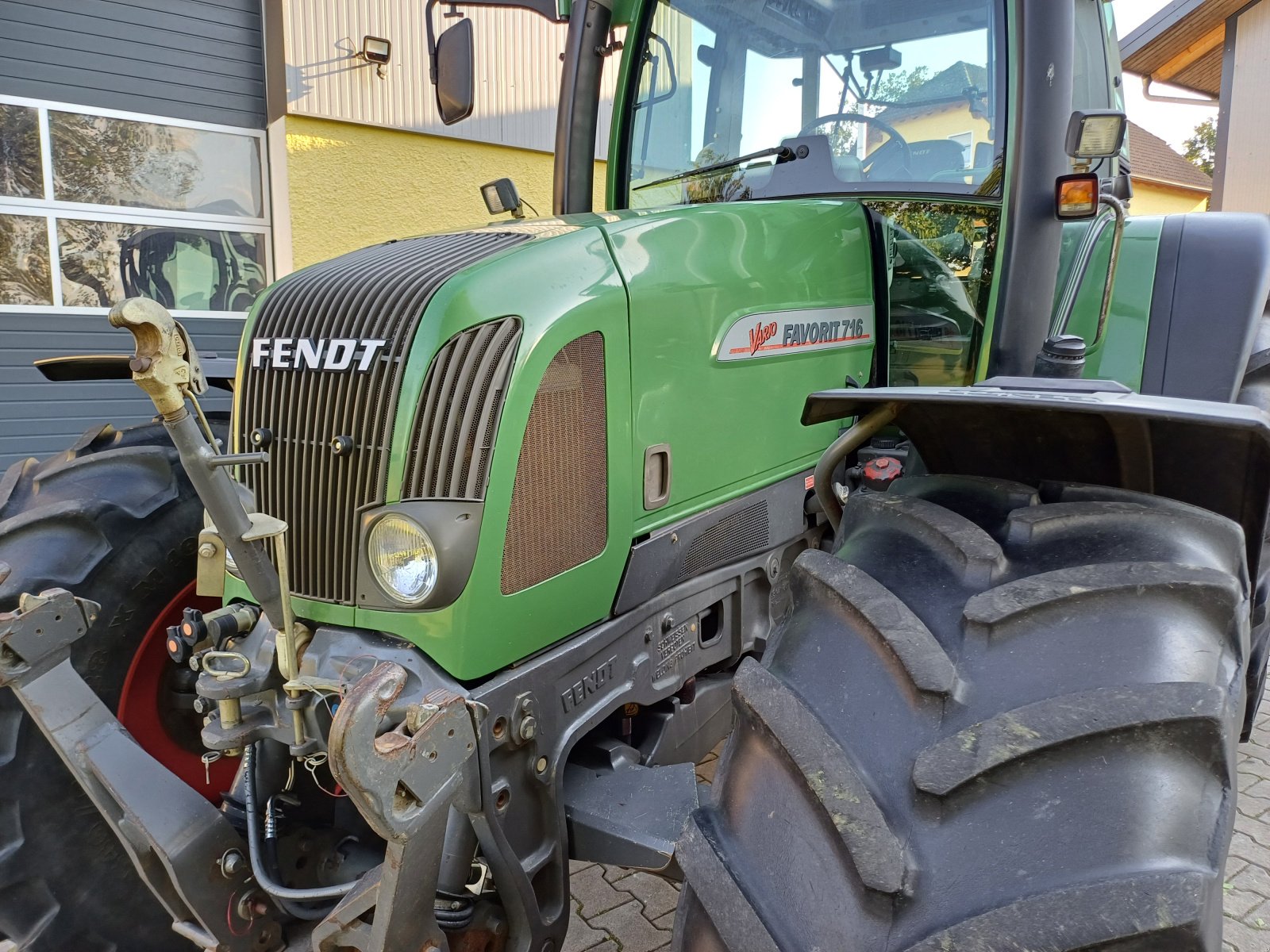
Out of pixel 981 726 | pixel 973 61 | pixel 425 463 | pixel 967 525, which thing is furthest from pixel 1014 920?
pixel 973 61

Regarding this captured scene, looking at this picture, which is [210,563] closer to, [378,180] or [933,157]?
[933,157]

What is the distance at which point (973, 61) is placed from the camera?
7.40 ft

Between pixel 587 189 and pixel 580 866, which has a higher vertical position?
pixel 587 189

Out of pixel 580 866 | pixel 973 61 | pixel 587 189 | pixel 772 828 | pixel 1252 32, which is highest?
pixel 1252 32

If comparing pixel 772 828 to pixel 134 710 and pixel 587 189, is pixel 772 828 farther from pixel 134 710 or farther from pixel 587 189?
pixel 587 189

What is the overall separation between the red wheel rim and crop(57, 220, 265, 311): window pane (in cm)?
471

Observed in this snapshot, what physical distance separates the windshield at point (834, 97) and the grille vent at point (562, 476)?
100cm

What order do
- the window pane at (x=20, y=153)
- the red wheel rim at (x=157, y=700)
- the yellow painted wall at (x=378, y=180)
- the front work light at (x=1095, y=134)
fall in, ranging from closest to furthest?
the front work light at (x=1095, y=134), the red wheel rim at (x=157, y=700), the window pane at (x=20, y=153), the yellow painted wall at (x=378, y=180)

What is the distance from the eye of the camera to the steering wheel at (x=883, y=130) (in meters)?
2.35

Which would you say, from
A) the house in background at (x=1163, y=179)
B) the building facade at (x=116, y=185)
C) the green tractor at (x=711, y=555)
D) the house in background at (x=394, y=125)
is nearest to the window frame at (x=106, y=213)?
the building facade at (x=116, y=185)

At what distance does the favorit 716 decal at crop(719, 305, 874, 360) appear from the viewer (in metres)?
2.01

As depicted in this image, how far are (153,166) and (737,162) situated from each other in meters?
5.19

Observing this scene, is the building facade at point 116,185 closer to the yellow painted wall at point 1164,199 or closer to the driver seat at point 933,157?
the driver seat at point 933,157

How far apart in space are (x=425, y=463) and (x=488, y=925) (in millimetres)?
805
